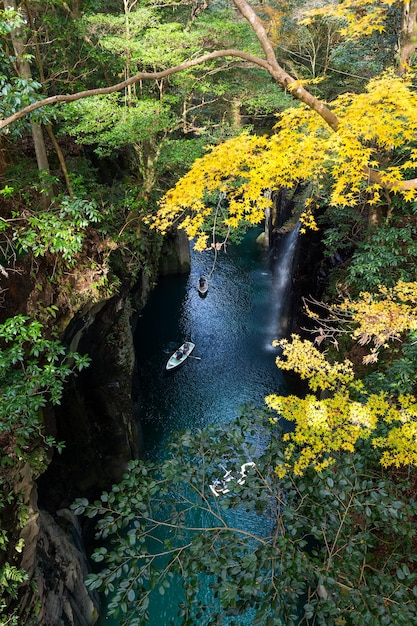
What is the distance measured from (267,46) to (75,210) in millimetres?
4302

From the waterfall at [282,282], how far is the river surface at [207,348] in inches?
3.5

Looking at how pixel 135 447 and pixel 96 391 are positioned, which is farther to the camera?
pixel 135 447

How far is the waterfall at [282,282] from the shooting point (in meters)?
18.5

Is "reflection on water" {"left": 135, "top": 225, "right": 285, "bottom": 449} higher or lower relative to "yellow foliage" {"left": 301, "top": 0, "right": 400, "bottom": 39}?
lower

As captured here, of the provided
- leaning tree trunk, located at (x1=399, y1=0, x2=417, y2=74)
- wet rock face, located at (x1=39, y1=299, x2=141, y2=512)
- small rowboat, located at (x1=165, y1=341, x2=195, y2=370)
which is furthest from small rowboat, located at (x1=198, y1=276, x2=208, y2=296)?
leaning tree trunk, located at (x1=399, y1=0, x2=417, y2=74)

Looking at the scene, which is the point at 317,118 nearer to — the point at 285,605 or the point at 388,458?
the point at 388,458

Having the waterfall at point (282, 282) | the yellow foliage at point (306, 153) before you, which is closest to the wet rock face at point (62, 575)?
the yellow foliage at point (306, 153)

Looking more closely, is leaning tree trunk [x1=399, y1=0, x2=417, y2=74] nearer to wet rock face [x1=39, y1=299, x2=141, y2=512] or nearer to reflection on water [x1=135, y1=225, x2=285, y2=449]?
wet rock face [x1=39, y1=299, x2=141, y2=512]

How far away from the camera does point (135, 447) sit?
1205 centimetres

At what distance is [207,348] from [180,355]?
179 centimetres

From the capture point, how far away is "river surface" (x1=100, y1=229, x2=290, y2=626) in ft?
47.4

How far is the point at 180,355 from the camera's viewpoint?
56.1 ft

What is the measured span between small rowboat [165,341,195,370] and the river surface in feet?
1.17

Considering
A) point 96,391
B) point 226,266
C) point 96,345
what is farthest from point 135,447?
point 226,266
